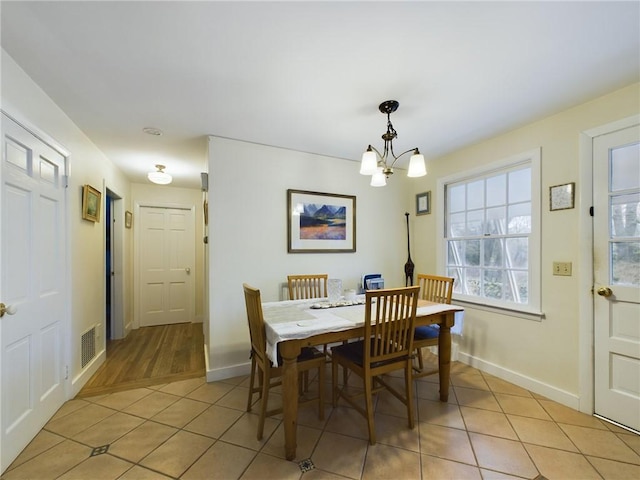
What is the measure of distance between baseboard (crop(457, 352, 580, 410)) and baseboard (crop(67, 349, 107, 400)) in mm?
3692

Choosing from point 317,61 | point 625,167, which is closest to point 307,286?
point 317,61

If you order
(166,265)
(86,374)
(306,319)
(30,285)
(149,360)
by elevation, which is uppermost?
(30,285)

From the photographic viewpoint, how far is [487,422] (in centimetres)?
195

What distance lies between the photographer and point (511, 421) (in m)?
1.96

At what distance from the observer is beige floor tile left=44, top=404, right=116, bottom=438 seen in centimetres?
186

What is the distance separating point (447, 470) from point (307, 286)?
178 centimetres

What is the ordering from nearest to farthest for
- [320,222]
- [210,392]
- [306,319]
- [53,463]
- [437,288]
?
[53,463] → [306,319] → [210,392] → [437,288] → [320,222]

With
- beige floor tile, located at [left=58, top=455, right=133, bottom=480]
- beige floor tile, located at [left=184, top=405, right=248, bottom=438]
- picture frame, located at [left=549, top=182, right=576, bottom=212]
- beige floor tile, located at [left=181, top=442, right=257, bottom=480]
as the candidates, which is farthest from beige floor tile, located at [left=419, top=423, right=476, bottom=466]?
picture frame, located at [left=549, top=182, right=576, bottom=212]

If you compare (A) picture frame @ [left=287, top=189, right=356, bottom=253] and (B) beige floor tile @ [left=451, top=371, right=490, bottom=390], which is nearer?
(B) beige floor tile @ [left=451, top=371, right=490, bottom=390]

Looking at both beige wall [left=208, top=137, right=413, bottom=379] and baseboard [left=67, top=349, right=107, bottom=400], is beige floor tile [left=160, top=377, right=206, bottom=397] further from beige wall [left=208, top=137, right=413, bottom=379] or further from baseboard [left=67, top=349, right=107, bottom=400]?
baseboard [left=67, top=349, right=107, bottom=400]

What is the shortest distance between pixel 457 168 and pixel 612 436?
2.51 m

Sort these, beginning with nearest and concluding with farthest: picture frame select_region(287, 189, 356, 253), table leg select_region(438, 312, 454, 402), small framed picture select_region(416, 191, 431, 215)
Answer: table leg select_region(438, 312, 454, 402), picture frame select_region(287, 189, 356, 253), small framed picture select_region(416, 191, 431, 215)

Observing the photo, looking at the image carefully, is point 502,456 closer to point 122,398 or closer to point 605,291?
point 605,291

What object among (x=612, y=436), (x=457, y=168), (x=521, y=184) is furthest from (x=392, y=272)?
(x=612, y=436)
